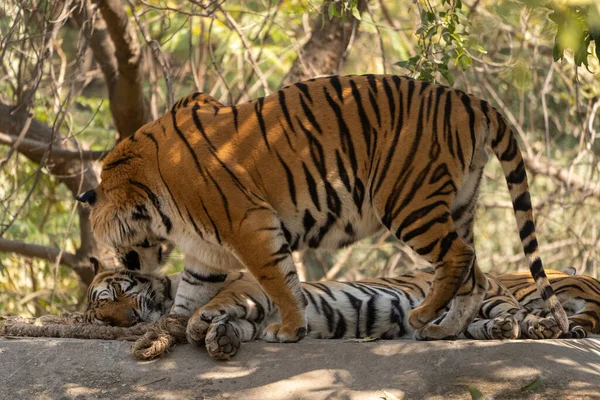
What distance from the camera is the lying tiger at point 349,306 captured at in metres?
4.52

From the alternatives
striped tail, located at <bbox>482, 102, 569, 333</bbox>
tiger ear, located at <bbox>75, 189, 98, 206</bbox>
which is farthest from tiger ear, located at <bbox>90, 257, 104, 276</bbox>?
striped tail, located at <bbox>482, 102, 569, 333</bbox>

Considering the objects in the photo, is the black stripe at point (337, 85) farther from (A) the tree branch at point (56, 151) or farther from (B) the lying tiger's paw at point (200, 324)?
(A) the tree branch at point (56, 151)

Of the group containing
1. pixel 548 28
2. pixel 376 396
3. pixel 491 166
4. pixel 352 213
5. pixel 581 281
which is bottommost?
pixel 376 396

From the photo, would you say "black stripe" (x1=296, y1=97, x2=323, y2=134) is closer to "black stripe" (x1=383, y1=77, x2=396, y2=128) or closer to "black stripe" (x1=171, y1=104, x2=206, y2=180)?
"black stripe" (x1=383, y1=77, x2=396, y2=128)

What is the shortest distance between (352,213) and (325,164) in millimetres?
295

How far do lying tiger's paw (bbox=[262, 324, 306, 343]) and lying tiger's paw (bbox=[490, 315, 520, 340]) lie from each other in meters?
1.00

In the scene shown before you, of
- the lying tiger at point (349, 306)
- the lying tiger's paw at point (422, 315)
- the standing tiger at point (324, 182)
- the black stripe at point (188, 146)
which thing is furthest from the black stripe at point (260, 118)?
the lying tiger's paw at point (422, 315)

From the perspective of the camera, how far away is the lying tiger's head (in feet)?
15.9

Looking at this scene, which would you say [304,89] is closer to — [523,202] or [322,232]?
[322,232]

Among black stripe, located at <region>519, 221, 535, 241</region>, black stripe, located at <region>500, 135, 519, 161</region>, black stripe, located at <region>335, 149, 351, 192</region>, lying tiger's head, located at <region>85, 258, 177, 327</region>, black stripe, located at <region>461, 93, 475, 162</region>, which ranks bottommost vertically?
lying tiger's head, located at <region>85, 258, 177, 327</region>

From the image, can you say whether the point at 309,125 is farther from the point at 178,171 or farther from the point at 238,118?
the point at 178,171

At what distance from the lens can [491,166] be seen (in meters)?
13.1

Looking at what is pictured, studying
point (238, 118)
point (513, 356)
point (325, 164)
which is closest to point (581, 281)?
A: point (513, 356)

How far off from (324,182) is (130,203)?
3.51 feet
